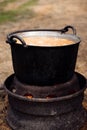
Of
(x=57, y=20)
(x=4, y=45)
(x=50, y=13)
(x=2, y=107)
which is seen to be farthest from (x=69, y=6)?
(x=2, y=107)

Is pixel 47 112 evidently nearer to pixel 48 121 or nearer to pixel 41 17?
pixel 48 121

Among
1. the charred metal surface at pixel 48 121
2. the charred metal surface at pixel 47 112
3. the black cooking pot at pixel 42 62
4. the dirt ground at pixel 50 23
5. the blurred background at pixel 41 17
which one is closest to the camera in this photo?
the black cooking pot at pixel 42 62

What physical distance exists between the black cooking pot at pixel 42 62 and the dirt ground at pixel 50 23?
1.03m

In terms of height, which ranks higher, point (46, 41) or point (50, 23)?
point (46, 41)

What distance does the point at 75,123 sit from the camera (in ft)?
15.4

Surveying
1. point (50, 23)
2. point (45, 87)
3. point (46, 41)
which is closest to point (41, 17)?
point (50, 23)

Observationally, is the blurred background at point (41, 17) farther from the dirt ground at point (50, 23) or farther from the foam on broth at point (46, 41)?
the foam on broth at point (46, 41)

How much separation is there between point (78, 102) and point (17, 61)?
112 cm

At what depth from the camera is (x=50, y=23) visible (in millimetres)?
12289

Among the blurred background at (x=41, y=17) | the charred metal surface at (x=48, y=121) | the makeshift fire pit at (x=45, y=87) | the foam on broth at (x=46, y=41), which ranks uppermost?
the foam on broth at (x=46, y=41)

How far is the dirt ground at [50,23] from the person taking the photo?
24.2 ft

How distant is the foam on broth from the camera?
179 inches

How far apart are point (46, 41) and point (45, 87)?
722 millimetres

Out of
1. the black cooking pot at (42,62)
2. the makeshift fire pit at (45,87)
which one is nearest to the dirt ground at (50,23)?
the makeshift fire pit at (45,87)
